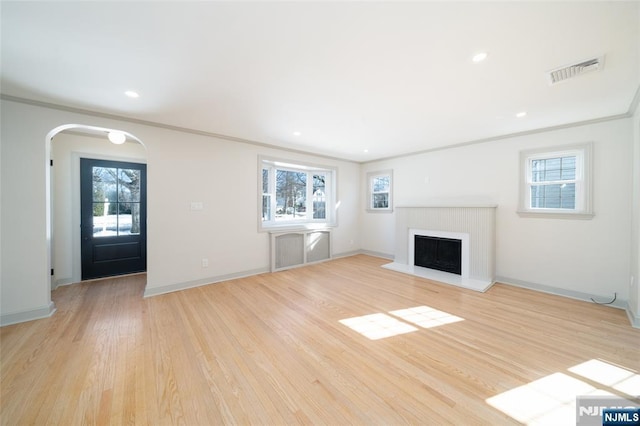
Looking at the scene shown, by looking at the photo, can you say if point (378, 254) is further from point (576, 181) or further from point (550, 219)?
point (576, 181)

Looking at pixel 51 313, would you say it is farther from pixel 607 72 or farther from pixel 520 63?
pixel 607 72

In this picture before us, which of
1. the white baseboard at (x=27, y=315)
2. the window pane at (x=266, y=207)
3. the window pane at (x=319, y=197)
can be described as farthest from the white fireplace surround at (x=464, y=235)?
the white baseboard at (x=27, y=315)

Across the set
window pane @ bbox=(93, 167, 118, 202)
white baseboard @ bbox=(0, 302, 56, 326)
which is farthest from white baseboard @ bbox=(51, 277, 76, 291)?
window pane @ bbox=(93, 167, 118, 202)

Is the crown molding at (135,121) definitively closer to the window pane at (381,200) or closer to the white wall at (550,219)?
the window pane at (381,200)

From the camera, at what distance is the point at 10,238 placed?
2576 mm

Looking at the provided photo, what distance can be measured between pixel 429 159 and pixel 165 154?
199 inches

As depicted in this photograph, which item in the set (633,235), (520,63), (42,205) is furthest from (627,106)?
(42,205)

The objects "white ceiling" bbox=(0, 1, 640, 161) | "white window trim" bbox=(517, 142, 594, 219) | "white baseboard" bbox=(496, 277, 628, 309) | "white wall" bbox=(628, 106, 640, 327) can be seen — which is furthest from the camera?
"white window trim" bbox=(517, 142, 594, 219)

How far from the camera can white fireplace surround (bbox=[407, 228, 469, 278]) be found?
13.3ft

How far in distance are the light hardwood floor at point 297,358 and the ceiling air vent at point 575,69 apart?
257 centimetres

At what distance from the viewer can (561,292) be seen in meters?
3.40

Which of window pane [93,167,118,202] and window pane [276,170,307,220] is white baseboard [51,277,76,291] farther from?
window pane [276,170,307,220]

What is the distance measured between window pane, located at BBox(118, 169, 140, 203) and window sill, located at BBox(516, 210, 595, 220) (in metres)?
6.97

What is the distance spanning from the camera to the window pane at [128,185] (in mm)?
4160
